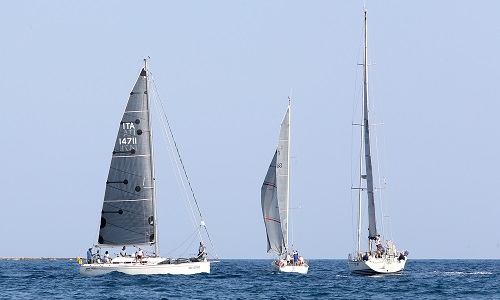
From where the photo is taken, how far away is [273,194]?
9238 cm

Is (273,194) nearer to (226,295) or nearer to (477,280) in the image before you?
(477,280)

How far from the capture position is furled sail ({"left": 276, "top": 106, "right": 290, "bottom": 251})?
9262cm

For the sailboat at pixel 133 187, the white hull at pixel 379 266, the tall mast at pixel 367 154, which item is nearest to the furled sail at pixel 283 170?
the tall mast at pixel 367 154

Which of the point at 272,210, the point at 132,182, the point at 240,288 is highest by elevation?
the point at 132,182

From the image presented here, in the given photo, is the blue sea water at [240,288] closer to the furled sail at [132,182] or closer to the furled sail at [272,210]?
the furled sail at [132,182]

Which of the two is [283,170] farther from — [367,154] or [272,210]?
[367,154]

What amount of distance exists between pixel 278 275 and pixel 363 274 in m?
9.15

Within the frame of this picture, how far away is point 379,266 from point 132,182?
60.2ft

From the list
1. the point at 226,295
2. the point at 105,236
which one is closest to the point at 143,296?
the point at 226,295

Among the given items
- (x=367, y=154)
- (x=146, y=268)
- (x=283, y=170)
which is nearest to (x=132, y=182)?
(x=146, y=268)

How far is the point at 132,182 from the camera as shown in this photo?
7769 centimetres

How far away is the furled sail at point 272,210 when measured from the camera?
92.2 meters

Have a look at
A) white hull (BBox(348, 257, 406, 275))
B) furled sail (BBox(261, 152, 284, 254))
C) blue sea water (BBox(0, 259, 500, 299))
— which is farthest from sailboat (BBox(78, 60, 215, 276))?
furled sail (BBox(261, 152, 284, 254))

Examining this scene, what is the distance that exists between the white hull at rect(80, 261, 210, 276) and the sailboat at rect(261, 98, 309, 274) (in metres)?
16.2
